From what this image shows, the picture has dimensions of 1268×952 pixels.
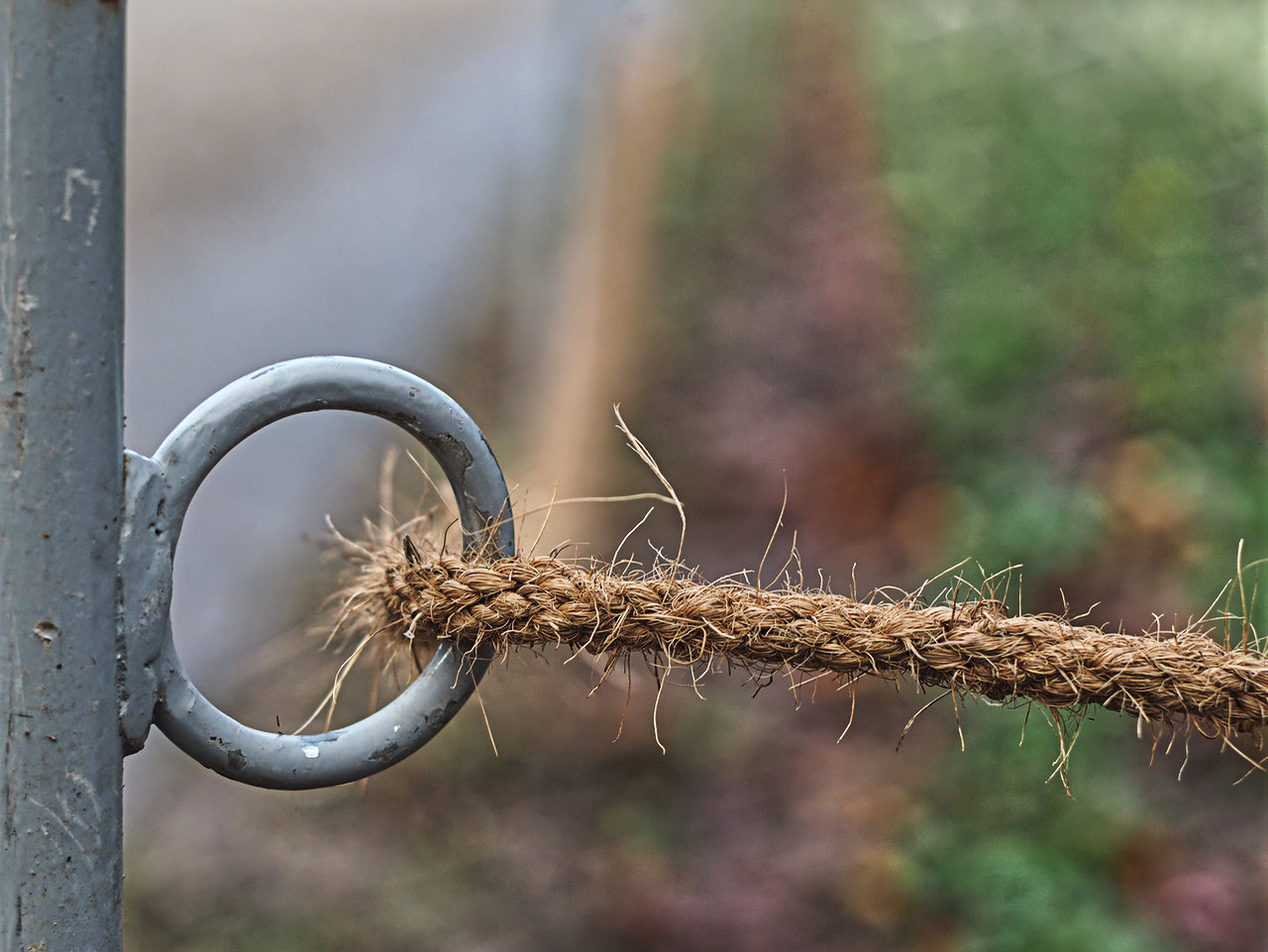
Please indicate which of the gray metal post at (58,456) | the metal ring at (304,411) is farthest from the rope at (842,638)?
the gray metal post at (58,456)

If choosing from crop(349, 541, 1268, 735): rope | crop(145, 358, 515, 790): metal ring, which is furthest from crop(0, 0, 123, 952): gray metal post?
crop(349, 541, 1268, 735): rope

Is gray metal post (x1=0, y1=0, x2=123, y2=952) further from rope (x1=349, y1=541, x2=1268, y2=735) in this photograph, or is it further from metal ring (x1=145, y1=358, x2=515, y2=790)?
rope (x1=349, y1=541, x2=1268, y2=735)

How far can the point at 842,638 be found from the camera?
0.39 meters

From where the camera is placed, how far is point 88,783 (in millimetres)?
312

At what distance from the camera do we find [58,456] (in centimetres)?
30

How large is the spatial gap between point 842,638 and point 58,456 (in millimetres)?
307

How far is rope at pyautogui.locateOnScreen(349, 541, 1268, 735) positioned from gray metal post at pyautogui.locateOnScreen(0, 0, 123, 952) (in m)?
0.13

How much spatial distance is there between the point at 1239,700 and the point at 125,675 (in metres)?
0.44

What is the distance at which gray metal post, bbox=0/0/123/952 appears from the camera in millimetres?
292

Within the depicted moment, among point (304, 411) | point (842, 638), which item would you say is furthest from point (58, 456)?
point (842, 638)

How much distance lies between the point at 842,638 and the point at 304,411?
24cm

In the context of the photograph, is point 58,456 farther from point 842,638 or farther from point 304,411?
point 842,638

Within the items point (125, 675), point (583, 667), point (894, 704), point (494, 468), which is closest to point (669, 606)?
point (494, 468)

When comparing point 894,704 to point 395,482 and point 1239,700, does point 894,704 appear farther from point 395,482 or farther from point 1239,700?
point 1239,700
